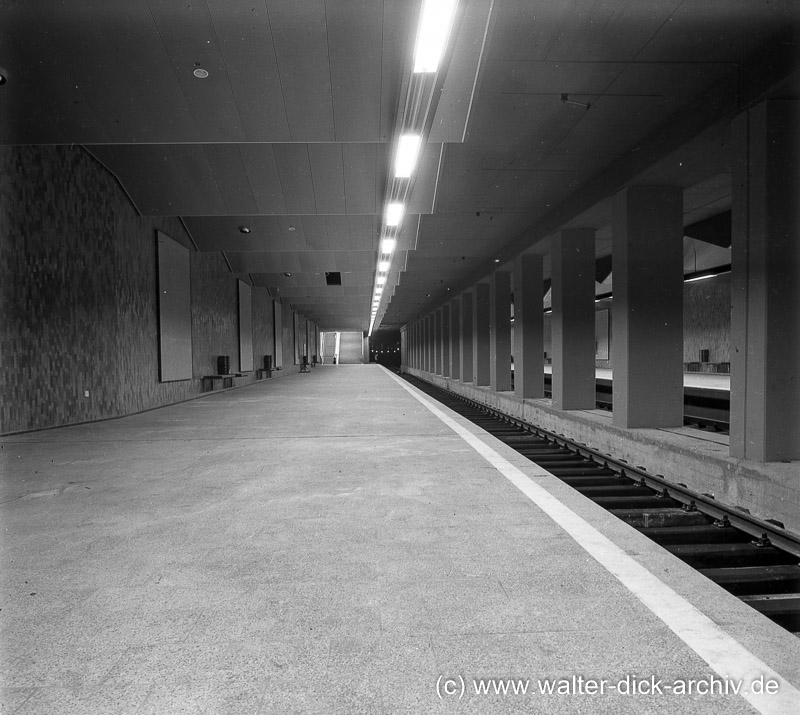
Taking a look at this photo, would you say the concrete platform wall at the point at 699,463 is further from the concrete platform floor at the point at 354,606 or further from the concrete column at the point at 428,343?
the concrete column at the point at 428,343

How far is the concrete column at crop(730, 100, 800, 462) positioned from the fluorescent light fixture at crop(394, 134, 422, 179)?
374cm

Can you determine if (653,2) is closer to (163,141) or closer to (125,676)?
(125,676)

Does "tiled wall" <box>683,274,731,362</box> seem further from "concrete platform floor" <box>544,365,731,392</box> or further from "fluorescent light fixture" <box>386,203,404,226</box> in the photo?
"fluorescent light fixture" <box>386,203,404,226</box>

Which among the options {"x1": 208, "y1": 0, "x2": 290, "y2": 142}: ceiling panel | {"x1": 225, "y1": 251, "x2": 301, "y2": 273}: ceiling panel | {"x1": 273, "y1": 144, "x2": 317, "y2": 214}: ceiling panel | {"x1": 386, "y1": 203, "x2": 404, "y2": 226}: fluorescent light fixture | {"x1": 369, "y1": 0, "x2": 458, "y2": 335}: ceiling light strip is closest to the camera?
{"x1": 369, "y1": 0, "x2": 458, "y2": 335}: ceiling light strip

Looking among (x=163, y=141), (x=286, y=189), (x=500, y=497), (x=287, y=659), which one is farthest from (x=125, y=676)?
(x=286, y=189)

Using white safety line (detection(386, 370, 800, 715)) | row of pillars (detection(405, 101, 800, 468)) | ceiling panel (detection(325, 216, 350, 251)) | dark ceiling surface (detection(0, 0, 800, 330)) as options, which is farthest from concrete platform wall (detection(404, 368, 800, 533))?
ceiling panel (detection(325, 216, 350, 251))

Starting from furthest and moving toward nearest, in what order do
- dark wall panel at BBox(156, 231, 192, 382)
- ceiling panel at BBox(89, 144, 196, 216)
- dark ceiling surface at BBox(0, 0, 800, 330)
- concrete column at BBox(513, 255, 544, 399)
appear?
concrete column at BBox(513, 255, 544, 399), dark wall panel at BBox(156, 231, 192, 382), ceiling panel at BBox(89, 144, 196, 216), dark ceiling surface at BBox(0, 0, 800, 330)

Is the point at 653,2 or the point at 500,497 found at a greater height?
the point at 653,2

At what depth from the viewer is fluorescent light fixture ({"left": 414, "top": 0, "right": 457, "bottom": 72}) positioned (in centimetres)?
403

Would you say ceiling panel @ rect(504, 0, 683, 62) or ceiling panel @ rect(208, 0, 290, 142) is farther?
ceiling panel @ rect(208, 0, 290, 142)

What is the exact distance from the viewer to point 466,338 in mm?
22547

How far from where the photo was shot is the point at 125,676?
74.2 inches

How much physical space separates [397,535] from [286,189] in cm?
861

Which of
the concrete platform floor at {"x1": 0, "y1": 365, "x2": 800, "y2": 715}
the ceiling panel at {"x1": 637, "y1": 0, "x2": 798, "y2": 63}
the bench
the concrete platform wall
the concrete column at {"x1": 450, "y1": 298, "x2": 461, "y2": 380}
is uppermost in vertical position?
the ceiling panel at {"x1": 637, "y1": 0, "x2": 798, "y2": 63}
